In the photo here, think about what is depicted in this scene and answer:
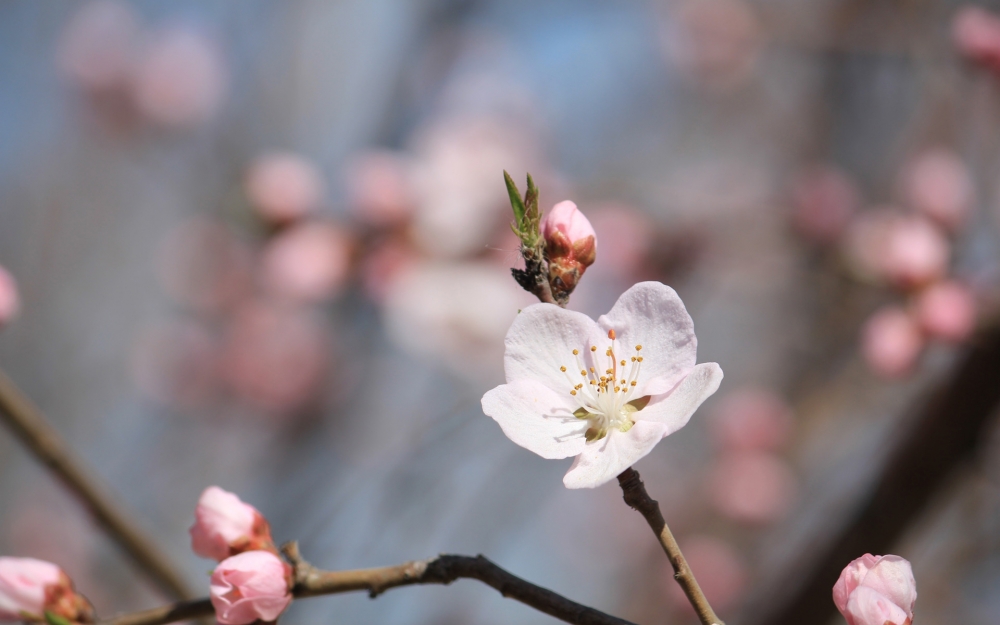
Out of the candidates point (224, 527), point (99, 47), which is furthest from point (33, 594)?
point (99, 47)

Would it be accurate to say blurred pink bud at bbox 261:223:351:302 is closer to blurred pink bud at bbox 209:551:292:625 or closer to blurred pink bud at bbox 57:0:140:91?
blurred pink bud at bbox 209:551:292:625

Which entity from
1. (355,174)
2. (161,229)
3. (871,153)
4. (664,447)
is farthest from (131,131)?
(871,153)

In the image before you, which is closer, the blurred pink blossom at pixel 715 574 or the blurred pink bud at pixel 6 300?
the blurred pink bud at pixel 6 300

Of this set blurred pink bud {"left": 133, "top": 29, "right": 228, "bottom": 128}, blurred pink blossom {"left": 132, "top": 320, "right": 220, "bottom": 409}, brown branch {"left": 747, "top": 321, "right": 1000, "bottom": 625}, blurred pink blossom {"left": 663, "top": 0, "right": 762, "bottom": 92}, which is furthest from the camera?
blurred pink blossom {"left": 663, "top": 0, "right": 762, "bottom": 92}

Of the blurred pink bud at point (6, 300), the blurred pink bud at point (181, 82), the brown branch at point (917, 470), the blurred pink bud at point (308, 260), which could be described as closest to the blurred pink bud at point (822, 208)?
the brown branch at point (917, 470)

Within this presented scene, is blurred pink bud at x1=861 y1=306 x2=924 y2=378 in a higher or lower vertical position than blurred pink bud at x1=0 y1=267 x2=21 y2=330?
lower

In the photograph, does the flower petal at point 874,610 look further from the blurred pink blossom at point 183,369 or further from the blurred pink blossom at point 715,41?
the blurred pink blossom at point 715,41

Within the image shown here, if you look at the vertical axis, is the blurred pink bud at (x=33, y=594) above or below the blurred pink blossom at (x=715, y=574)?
below

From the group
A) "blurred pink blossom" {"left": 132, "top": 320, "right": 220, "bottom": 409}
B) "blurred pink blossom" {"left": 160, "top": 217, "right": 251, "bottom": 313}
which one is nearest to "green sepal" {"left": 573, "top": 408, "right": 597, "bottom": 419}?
"blurred pink blossom" {"left": 160, "top": 217, "right": 251, "bottom": 313}

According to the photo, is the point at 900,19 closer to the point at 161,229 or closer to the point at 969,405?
the point at 969,405
